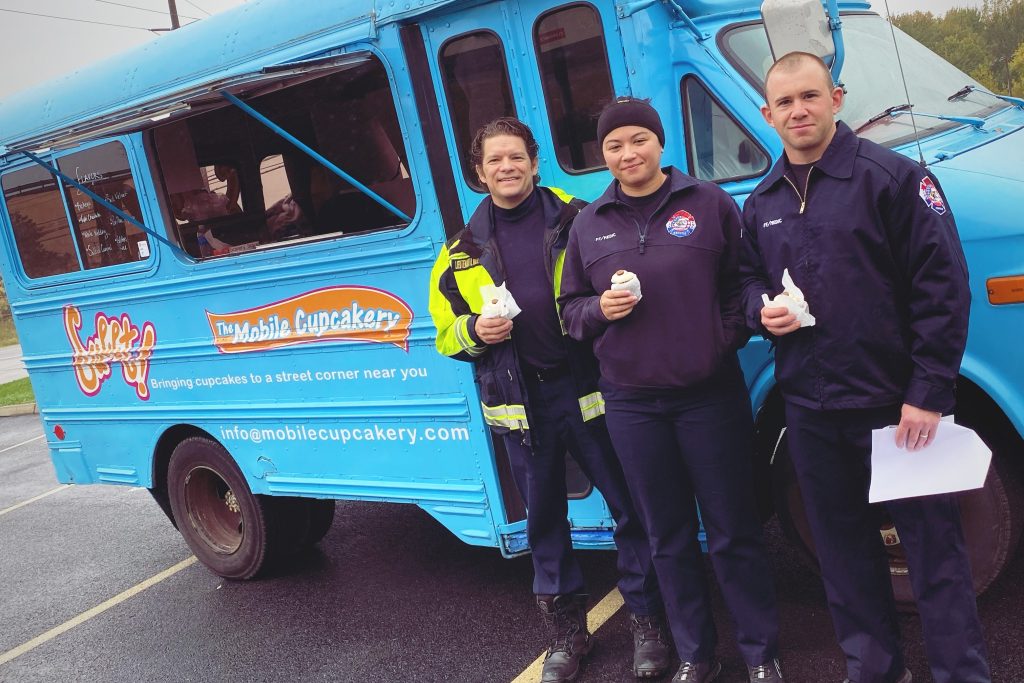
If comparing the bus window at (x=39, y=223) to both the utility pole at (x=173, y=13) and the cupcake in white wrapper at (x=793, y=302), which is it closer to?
the cupcake in white wrapper at (x=793, y=302)

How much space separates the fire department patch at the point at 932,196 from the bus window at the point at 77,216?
404cm

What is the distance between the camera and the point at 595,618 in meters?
4.14

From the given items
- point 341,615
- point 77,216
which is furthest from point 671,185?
point 77,216

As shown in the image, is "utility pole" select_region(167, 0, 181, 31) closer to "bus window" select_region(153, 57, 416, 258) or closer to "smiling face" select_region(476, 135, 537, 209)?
"bus window" select_region(153, 57, 416, 258)

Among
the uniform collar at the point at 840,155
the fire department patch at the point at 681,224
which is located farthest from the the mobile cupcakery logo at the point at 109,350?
the uniform collar at the point at 840,155

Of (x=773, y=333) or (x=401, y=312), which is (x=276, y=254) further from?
(x=773, y=333)

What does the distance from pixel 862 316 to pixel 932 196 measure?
36 centimetres

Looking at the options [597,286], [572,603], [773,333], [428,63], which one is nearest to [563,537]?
[572,603]

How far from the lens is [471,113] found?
3.89 m

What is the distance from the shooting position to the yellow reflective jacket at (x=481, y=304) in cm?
342

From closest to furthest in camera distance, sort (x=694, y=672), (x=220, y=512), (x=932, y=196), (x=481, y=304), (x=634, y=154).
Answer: (x=932, y=196) → (x=634, y=154) → (x=694, y=672) → (x=481, y=304) → (x=220, y=512)

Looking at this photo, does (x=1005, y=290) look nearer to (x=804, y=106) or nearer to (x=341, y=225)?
(x=804, y=106)

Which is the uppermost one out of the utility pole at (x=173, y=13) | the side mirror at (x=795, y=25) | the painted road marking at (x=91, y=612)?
the utility pole at (x=173, y=13)

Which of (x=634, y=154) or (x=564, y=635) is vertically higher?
(x=634, y=154)
